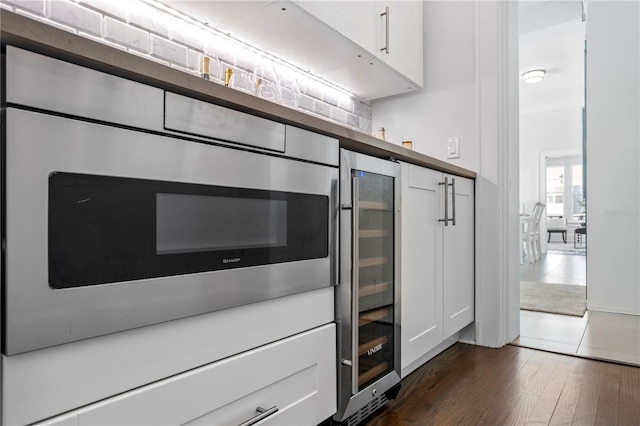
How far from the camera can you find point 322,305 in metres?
1.21

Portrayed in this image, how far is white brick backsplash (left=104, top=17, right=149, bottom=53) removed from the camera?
1.36 m

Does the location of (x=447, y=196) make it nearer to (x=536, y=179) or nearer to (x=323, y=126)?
(x=323, y=126)

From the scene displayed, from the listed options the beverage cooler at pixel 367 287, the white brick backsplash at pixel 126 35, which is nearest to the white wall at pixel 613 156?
the beverage cooler at pixel 367 287

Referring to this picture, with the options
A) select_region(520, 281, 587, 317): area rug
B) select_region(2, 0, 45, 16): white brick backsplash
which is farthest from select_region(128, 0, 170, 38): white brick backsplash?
select_region(520, 281, 587, 317): area rug

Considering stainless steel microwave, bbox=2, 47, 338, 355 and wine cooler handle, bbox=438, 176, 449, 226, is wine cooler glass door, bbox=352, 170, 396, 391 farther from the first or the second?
wine cooler handle, bbox=438, 176, 449, 226

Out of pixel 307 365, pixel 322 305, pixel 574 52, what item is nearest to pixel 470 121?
pixel 322 305

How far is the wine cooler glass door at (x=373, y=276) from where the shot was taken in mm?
1352

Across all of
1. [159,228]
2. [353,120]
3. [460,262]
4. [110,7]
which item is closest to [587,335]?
[460,262]

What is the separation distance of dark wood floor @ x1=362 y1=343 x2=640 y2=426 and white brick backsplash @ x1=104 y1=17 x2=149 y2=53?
61.2 inches

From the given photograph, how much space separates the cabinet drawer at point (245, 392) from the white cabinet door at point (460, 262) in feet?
3.32

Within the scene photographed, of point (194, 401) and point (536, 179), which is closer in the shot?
point (194, 401)

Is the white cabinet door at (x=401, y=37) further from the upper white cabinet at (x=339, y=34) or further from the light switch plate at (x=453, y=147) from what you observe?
the light switch plate at (x=453, y=147)

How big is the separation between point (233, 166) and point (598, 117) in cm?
359

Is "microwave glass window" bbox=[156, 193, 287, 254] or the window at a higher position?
the window
